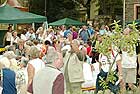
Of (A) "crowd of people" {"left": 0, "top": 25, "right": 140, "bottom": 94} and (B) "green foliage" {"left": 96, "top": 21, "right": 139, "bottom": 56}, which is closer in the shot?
(A) "crowd of people" {"left": 0, "top": 25, "right": 140, "bottom": 94}

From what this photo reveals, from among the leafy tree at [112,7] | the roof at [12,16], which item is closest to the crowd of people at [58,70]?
the roof at [12,16]

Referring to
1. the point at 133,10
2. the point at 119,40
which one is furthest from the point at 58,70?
the point at 133,10

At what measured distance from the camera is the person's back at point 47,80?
5970mm

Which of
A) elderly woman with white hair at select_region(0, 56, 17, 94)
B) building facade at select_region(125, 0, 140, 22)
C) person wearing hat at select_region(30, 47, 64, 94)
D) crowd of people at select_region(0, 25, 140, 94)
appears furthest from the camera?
building facade at select_region(125, 0, 140, 22)

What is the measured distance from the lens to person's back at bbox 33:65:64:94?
5970mm

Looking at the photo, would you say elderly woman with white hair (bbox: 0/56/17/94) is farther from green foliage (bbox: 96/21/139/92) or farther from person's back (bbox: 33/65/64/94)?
green foliage (bbox: 96/21/139/92)

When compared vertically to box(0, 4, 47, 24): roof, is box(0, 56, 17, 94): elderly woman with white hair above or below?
below

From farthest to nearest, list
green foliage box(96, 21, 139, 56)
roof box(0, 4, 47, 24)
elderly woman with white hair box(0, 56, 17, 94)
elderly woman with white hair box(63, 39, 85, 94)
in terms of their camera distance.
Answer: roof box(0, 4, 47, 24) < elderly woman with white hair box(63, 39, 85, 94) < green foliage box(96, 21, 139, 56) < elderly woman with white hair box(0, 56, 17, 94)

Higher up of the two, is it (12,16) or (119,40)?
(12,16)

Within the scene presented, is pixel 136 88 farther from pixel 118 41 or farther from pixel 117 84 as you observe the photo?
pixel 118 41

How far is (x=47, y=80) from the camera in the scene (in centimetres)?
604

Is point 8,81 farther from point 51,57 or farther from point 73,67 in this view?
point 73,67

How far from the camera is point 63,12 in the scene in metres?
48.7

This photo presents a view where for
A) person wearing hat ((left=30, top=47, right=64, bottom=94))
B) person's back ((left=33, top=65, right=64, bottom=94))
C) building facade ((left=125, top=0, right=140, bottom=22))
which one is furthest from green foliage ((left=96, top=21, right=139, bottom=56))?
building facade ((left=125, top=0, right=140, bottom=22))
